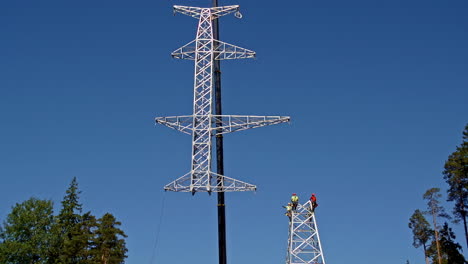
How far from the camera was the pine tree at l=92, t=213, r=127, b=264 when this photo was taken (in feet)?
207

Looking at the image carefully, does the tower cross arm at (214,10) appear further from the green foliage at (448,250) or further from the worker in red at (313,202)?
the green foliage at (448,250)

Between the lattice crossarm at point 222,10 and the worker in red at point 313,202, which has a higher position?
the lattice crossarm at point 222,10

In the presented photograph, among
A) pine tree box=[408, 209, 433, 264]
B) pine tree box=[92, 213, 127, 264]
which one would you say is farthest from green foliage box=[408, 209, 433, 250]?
pine tree box=[92, 213, 127, 264]

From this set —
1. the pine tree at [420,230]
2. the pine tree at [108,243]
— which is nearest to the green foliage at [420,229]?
the pine tree at [420,230]

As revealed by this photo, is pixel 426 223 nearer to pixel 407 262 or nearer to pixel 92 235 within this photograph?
pixel 407 262

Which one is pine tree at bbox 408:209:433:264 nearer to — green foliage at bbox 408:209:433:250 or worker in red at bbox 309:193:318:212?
green foliage at bbox 408:209:433:250

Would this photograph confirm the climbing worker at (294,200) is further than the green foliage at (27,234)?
No

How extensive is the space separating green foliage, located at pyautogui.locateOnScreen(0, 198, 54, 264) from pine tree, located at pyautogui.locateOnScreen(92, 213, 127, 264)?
5.85 meters

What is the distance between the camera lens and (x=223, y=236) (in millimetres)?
33969

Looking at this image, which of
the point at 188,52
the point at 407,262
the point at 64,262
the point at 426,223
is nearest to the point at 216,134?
the point at 188,52

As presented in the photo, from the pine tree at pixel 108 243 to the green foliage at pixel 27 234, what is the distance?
585 centimetres

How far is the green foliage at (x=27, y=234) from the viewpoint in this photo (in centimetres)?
5512

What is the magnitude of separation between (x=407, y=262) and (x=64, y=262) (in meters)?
37.4

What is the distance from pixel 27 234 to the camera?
57.7 metres
